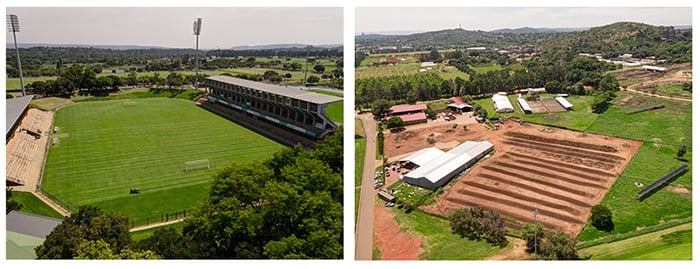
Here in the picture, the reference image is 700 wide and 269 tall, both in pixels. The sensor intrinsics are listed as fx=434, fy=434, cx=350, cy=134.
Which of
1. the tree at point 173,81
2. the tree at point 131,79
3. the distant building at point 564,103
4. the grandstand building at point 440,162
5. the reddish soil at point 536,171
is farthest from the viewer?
the tree at point 173,81

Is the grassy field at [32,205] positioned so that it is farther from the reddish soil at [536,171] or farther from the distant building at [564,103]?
the distant building at [564,103]

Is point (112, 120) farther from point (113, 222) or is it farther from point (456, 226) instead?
point (456, 226)

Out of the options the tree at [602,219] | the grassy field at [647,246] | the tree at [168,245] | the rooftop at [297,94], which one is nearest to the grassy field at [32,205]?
the tree at [168,245]

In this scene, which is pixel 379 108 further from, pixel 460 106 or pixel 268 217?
pixel 268 217

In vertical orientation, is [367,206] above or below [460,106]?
below

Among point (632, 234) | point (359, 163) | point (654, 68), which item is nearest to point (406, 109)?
point (359, 163)

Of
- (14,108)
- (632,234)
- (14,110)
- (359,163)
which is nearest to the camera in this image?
(632,234)
